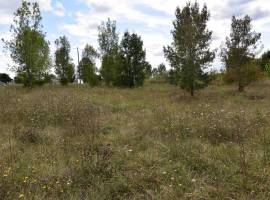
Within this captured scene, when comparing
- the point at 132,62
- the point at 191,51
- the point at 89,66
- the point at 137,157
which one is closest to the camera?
the point at 137,157

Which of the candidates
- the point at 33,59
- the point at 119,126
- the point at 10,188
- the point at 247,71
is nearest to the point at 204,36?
the point at 247,71

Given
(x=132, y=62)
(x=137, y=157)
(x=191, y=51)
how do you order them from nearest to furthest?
(x=137, y=157), (x=191, y=51), (x=132, y=62)

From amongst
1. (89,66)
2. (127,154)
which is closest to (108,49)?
(89,66)

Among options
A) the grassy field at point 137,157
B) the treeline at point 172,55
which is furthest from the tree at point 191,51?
the grassy field at point 137,157

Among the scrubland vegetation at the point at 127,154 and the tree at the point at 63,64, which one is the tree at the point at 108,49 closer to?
the tree at the point at 63,64

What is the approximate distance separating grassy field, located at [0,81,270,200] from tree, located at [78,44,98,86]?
95.8 ft

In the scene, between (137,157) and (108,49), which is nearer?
(137,157)

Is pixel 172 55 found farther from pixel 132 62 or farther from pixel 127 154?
pixel 127 154

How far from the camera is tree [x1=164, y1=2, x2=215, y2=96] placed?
24203 millimetres

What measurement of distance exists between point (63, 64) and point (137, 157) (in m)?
39.0

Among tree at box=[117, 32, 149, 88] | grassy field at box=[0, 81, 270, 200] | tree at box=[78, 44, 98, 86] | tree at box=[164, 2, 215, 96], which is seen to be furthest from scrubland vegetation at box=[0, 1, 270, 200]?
tree at box=[78, 44, 98, 86]

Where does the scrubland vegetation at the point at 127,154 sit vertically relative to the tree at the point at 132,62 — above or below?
below

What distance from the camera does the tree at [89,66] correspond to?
39906 mm

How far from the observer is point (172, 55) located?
2523cm
